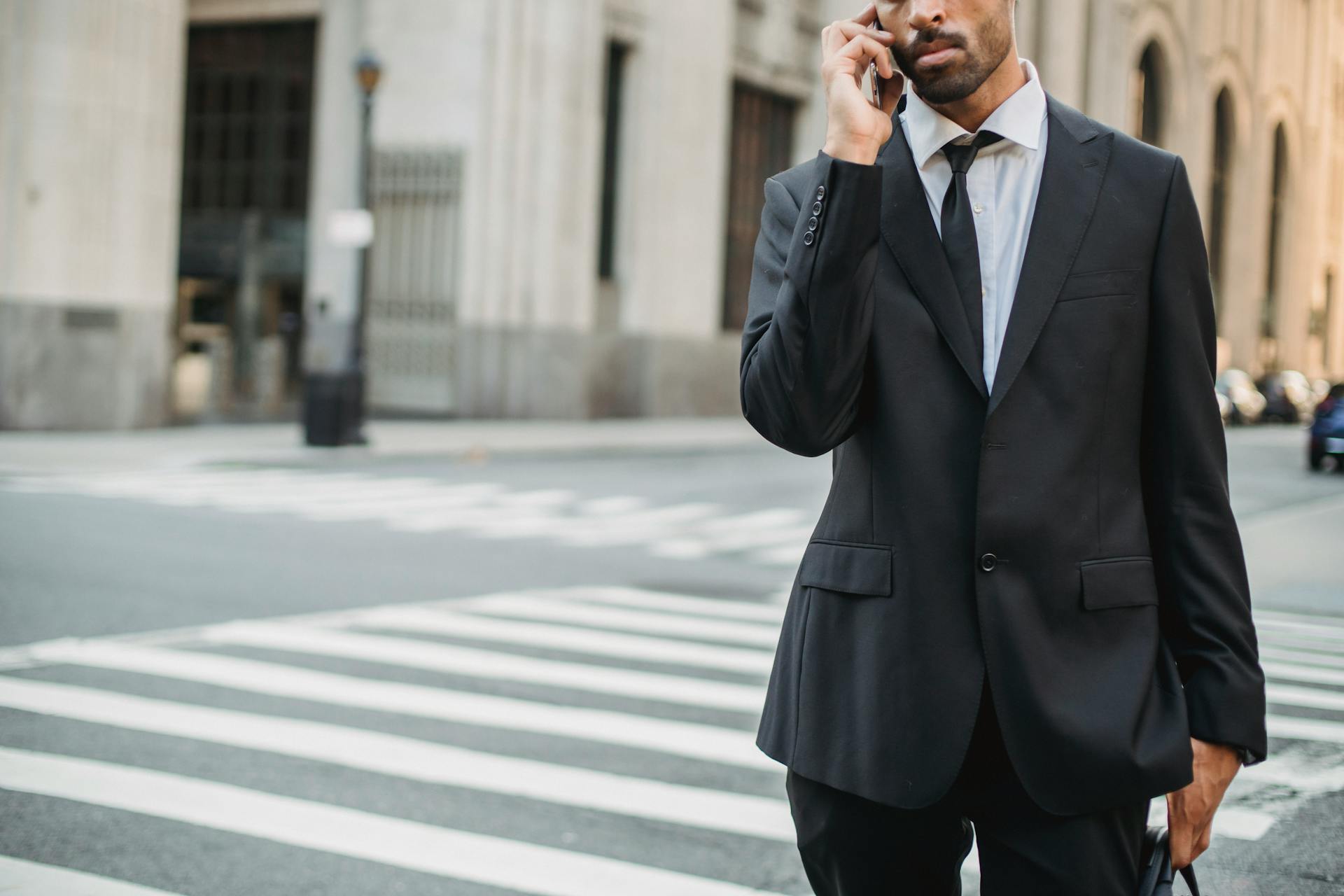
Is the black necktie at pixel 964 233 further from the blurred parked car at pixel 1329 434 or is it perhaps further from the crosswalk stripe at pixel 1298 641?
the blurred parked car at pixel 1329 434

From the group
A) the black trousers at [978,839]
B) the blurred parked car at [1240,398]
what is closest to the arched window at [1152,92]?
the blurred parked car at [1240,398]

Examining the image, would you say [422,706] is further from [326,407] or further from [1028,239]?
[326,407]

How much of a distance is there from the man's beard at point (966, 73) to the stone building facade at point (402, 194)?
21.7m

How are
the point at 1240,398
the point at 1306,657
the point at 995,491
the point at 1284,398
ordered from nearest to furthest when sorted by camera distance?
the point at 995,491 → the point at 1306,657 → the point at 1240,398 → the point at 1284,398

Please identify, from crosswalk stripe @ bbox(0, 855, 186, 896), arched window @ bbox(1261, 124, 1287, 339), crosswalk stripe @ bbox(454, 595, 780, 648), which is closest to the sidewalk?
crosswalk stripe @ bbox(454, 595, 780, 648)

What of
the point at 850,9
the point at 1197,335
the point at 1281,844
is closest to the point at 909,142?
the point at 1197,335

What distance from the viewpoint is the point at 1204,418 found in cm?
241

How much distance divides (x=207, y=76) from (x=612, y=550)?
25341mm

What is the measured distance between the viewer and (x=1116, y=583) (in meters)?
2.35

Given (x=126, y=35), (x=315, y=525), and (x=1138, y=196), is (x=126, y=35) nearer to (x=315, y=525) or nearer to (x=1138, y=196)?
(x=315, y=525)

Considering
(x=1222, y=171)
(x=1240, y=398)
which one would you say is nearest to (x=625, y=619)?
(x=1240, y=398)

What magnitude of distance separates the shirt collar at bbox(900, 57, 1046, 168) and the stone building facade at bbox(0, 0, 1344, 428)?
21.6 meters

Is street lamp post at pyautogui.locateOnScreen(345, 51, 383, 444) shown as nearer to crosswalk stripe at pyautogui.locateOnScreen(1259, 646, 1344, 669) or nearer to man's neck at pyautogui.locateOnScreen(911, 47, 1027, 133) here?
crosswalk stripe at pyautogui.locateOnScreen(1259, 646, 1344, 669)

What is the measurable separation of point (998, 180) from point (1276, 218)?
80729 mm
